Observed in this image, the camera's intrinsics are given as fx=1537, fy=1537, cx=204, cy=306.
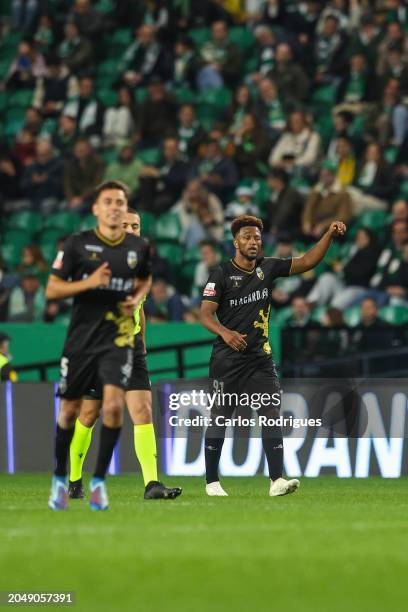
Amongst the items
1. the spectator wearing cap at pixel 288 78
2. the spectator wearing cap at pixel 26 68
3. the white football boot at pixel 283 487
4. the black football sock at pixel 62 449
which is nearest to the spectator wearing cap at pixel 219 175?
the spectator wearing cap at pixel 288 78

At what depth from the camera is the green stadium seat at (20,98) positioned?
80.5 feet

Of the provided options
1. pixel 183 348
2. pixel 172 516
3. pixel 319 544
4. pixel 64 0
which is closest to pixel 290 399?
pixel 183 348

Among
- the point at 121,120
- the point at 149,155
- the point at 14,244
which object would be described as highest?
the point at 121,120

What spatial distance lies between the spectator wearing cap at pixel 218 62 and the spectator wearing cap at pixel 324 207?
373 cm

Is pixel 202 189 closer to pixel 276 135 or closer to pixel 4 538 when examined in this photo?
pixel 276 135

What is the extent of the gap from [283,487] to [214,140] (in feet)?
35.2

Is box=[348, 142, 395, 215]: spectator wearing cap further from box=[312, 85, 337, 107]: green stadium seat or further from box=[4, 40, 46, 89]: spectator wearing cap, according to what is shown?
box=[4, 40, 46, 89]: spectator wearing cap

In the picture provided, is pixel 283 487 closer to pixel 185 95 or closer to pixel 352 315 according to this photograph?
pixel 352 315

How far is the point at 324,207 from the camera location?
19.0 metres

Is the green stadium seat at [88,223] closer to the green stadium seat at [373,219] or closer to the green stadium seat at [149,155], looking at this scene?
the green stadium seat at [149,155]

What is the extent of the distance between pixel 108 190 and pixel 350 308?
890 centimetres

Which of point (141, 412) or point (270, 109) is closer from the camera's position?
point (141, 412)

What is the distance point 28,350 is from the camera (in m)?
18.0

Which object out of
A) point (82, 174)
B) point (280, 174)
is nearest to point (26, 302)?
point (82, 174)
